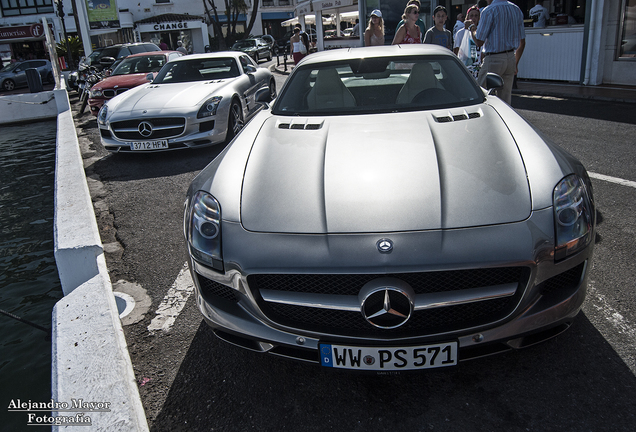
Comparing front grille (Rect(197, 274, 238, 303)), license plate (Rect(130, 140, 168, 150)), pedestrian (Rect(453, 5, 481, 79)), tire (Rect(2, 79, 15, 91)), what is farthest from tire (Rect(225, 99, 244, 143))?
tire (Rect(2, 79, 15, 91))

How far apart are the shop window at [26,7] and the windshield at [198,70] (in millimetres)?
51602

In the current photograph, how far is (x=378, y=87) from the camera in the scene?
3.61m

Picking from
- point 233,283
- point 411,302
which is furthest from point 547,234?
point 233,283

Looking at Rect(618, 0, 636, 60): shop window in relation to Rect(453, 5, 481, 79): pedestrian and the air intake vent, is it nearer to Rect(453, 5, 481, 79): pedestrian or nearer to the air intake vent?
Rect(453, 5, 481, 79): pedestrian

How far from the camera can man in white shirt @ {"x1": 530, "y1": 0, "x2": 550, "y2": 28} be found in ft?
39.3

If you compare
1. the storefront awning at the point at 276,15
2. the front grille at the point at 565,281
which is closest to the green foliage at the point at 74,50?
the storefront awning at the point at 276,15

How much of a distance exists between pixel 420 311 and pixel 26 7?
2372 inches

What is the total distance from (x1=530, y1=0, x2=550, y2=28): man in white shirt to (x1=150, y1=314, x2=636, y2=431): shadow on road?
38.0 feet

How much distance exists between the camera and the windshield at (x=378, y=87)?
327 centimetres

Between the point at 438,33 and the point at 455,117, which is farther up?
the point at 438,33

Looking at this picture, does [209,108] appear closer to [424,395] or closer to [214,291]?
[214,291]

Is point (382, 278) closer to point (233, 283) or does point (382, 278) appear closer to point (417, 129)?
point (233, 283)

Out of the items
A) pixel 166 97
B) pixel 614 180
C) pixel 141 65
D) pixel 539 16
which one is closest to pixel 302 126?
pixel 614 180

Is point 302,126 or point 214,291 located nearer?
point 214,291
